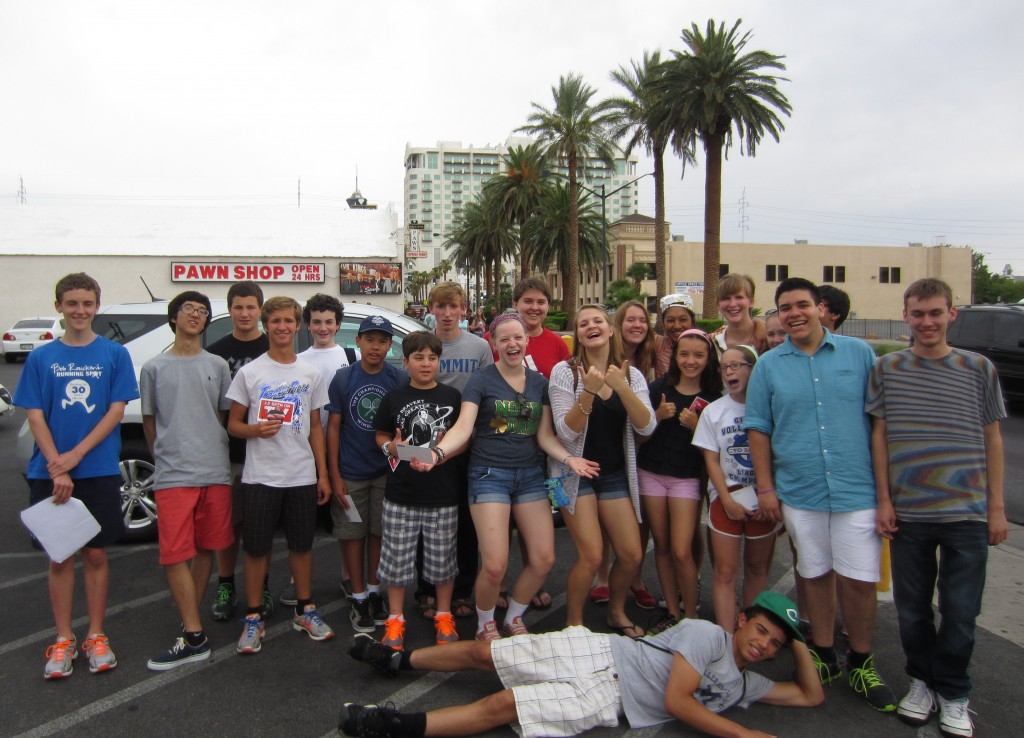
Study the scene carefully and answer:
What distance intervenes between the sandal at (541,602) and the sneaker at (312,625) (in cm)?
123

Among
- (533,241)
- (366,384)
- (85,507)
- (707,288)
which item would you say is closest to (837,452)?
(366,384)

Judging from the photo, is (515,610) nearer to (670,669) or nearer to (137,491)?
(670,669)

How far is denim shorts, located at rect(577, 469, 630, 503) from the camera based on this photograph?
3.68m

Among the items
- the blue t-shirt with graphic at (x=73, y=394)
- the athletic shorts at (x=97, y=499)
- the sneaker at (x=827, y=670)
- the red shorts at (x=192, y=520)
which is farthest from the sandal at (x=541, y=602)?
the blue t-shirt with graphic at (x=73, y=394)

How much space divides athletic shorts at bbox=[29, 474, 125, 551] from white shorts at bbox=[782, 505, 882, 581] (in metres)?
3.38

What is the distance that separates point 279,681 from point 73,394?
1.77 metres

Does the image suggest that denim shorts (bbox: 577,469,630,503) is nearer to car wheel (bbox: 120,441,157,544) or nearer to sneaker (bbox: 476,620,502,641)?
sneaker (bbox: 476,620,502,641)

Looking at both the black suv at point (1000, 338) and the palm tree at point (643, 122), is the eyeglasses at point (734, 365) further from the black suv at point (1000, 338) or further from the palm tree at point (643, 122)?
the palm tree at point (643, 122)

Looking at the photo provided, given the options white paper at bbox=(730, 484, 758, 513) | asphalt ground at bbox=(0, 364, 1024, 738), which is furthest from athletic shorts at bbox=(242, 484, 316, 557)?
white paper at bbox=(730, 484, 758, 513)

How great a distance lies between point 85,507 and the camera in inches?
136

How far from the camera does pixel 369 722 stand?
9.17ft

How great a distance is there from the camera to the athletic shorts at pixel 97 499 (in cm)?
350

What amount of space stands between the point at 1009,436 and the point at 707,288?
14.8m

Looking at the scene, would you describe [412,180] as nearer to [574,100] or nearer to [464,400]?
[574,100]
